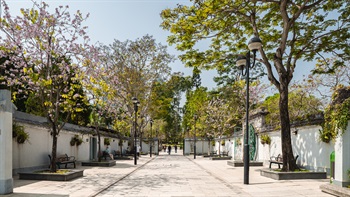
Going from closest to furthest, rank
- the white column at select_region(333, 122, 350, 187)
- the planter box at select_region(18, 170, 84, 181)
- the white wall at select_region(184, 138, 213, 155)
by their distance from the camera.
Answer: the white column at select_region(333, 122, 350, 187)
the planter box at select_region(18, 170, 84, 181)
the white wall at select_region(184, 138, 213, 155)

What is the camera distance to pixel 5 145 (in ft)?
29.3

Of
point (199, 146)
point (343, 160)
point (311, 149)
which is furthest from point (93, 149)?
point (199, 146)

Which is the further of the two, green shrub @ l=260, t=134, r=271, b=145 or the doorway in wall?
the doorway in wall

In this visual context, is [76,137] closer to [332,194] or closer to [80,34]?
[80,34]

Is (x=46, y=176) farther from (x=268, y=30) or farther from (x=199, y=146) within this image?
(x=199, y=146)

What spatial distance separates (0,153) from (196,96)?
49.4 m

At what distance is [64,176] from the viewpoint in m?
12.0

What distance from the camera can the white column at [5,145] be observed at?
877 cm

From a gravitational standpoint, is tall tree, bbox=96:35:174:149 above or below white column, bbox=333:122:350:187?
above

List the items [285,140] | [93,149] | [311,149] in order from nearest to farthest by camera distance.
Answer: [285,140]
[311,149]
[93,149]

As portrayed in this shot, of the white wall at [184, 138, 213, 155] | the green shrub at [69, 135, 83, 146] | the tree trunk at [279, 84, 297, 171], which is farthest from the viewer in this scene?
the white wall at [184, 138, 213, 155]

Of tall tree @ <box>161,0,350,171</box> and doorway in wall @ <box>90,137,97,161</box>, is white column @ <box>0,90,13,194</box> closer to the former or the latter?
tall tree @ <box>161,0,350,171</box>

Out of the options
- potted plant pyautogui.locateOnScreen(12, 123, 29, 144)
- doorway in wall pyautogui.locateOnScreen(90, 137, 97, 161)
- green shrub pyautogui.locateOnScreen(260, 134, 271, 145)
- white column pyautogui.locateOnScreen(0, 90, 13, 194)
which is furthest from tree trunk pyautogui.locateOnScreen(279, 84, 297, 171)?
doorway in wall pyautogui.locateOnScreen(90, 137, 97, 161)

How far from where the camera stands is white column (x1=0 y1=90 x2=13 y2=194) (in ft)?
28.8
